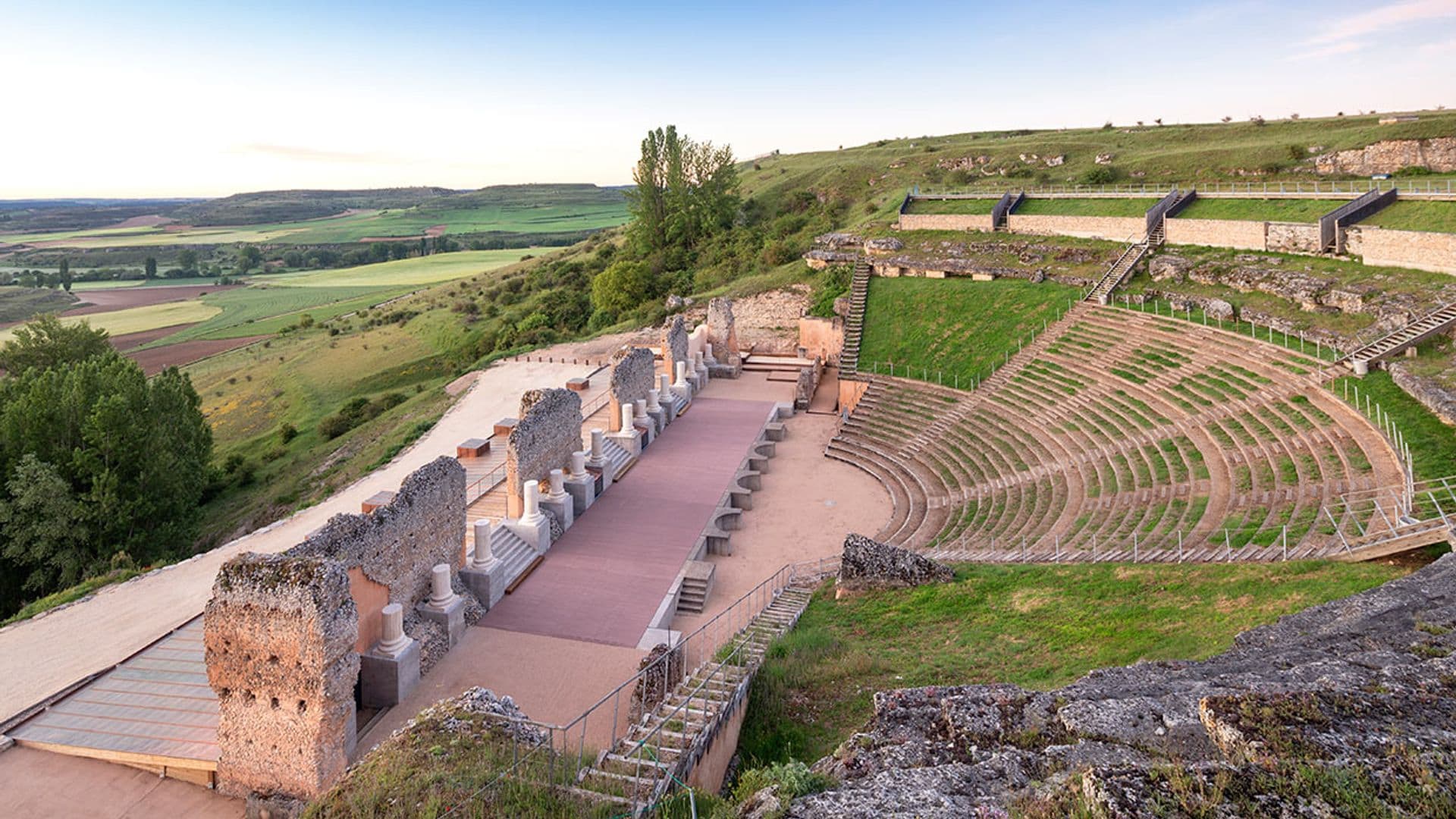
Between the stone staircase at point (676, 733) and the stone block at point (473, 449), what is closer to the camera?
the stone staircase at point (676, 733)

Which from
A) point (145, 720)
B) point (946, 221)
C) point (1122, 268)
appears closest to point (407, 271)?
point (946, 221)

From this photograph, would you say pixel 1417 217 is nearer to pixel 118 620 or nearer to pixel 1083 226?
pixel 1083 226

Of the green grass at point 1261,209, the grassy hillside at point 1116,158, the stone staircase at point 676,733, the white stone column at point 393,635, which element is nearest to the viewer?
the stone staircase at point 676,733

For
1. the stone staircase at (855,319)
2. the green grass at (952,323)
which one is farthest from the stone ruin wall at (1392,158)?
the stone staircase at (855,319)

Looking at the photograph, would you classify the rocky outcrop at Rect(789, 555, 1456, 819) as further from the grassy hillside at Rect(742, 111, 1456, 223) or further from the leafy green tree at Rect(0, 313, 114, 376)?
the leafy green tree at Rect(0, 313, 114, 376)

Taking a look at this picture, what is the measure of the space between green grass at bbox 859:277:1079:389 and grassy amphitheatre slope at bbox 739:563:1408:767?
1582 centimetres

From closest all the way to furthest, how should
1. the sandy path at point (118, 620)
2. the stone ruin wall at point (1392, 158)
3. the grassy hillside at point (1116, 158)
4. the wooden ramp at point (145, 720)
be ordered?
1. the wooden ramp at point (145, 720)
2. the sandy path at point (118, 620)
3. the stone ruin wall at point (1392, 158)
4. the grassy hillside at point (1116, 158)

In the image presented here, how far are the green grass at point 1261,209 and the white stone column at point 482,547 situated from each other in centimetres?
3065

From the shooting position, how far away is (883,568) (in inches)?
659

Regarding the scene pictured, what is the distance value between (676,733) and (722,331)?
28.5 m

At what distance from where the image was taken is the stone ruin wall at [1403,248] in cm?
2400

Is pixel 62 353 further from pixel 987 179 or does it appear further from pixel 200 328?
pixel 987 179

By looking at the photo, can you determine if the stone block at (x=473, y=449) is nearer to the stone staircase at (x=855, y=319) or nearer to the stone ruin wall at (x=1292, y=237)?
the stone staircase at (x=855, y=319)

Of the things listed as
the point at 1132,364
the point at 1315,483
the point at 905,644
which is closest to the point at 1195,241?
the point at 1132,364
